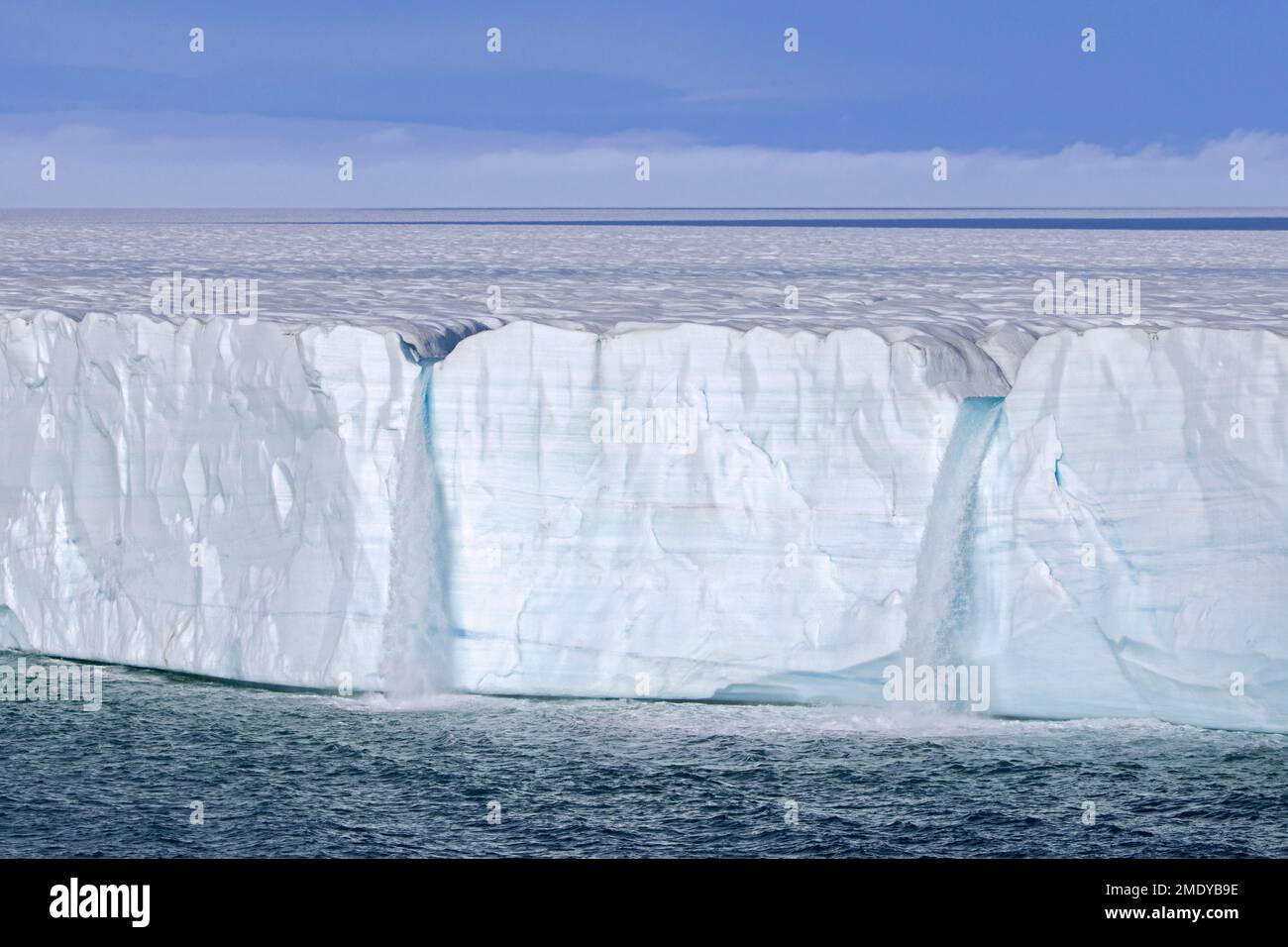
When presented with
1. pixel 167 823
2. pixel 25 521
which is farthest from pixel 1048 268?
pixel 167 823

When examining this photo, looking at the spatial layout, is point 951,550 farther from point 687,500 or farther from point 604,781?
point 604,781

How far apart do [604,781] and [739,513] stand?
7.31 feet

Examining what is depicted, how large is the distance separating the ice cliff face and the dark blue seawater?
1.23 ft

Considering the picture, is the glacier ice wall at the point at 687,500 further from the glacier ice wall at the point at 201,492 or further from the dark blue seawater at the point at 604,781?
the glacier ice wall at the point at 201,492

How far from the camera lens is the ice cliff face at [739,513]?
9844mm

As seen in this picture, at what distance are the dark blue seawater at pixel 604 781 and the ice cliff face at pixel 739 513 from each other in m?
0.38

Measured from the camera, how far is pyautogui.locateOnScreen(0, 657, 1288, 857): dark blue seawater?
8078mm

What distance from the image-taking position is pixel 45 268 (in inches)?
680

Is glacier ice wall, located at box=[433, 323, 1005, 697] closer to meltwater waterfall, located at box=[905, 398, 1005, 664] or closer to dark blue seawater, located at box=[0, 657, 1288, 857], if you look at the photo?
meltwater waterfall, located at box=[905, 398, 1005, 664]

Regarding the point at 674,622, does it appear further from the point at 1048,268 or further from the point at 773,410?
the point at 1048,268

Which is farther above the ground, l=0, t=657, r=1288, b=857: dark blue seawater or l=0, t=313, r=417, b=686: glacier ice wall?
l=0, t=313, r=417, b=686: glacier ice wall

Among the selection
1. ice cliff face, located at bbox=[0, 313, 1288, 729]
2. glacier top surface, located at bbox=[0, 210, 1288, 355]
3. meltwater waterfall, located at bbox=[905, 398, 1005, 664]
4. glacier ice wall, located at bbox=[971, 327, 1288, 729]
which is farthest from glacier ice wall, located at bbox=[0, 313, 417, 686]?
glacier ice wall, located at bbox=[971, 327, 1288, 729]

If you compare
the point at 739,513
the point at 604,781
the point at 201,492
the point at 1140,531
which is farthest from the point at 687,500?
the point at 201,492

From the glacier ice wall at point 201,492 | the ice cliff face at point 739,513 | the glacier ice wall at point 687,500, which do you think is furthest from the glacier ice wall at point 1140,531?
the glacier ice wall at point 201,492
